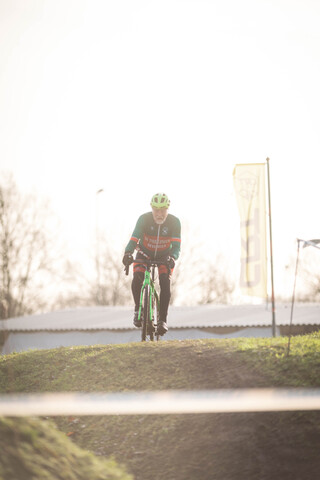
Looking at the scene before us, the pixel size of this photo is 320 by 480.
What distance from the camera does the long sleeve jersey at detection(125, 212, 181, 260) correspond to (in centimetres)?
1123

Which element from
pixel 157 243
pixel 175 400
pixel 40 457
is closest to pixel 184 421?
pixel 175 400

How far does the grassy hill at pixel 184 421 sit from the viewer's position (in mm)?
5645

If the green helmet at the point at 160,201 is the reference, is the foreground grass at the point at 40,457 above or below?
below

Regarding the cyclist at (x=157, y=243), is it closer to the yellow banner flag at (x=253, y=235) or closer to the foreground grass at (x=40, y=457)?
the yellow banner flag at (x=253, y=235)

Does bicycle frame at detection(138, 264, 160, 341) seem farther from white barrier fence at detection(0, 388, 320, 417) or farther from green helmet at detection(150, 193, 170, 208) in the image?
white barrier fence at detection(0, 388, 320, 417)

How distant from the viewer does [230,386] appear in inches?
285

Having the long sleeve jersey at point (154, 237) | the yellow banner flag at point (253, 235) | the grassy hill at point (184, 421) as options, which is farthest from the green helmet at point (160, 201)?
the yellow banner flag at point (253, 235)

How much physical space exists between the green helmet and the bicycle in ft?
3.38

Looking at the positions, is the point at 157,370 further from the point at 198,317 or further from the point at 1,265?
the point at 1,265

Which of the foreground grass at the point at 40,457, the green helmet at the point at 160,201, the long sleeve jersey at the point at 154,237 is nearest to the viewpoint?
the foreground grass at the point at 40,457

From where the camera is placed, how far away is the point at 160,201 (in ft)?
36.5

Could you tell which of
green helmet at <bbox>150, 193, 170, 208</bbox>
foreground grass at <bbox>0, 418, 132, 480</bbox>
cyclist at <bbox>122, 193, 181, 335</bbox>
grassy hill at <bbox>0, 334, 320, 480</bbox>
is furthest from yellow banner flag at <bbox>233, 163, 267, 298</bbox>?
foreground grass at <bbox>0, 418, 132, 480</bbox>

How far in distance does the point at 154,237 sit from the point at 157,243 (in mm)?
125

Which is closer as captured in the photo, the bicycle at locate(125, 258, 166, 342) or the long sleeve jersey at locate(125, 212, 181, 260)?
the bicycle at locate(125, 258, 166, 342)
